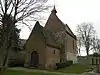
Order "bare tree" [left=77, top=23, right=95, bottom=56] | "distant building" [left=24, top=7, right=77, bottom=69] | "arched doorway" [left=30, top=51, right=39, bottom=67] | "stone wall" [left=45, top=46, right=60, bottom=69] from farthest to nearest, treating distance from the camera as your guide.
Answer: "bare tree" [left=77, top=23, right=95, bottom=56]
"arched doorway" [left=30, top=51, right=39, bottom=67]
"stone wall" [left=45, top=46, right=60, bottom=69]
"distant building" [left=24, top=7, right=77, bottom=69]

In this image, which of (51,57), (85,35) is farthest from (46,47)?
(85,35)

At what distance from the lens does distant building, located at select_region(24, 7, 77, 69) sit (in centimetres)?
4047

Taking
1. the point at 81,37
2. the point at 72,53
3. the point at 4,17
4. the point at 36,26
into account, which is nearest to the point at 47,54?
the point at 36,26

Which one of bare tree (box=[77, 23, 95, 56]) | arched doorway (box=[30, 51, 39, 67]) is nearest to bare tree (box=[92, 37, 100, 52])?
bare tree (box=[77, 23, 95, 56])

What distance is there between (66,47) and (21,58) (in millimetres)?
12921

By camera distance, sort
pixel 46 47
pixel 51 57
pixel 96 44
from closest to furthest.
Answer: pixel 46 47 < pixel 51 57 < pixel 96 44

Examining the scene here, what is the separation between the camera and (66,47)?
47188mm

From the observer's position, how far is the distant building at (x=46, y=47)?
133ft

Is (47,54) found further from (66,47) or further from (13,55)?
(13,55)

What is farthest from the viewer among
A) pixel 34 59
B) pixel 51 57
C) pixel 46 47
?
pixel 51 57

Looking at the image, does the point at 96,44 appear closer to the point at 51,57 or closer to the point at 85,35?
the point at 85,35

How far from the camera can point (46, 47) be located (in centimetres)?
4056

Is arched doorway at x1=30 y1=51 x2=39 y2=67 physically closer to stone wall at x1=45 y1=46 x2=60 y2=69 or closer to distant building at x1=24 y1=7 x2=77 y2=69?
distant building at x1=24 y1=7 x2=77 y2=69

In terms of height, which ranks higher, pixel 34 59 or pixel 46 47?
pixel 46 47
